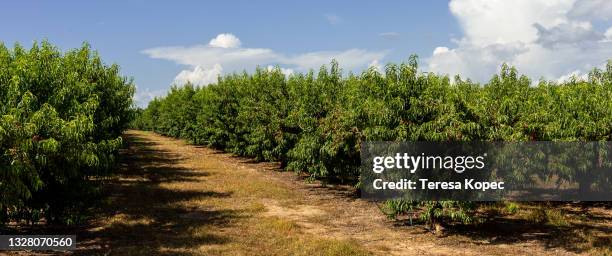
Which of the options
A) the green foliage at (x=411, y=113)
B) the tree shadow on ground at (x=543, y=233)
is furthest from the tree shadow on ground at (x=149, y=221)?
the tree shadow on ground at (x=543, y=233)

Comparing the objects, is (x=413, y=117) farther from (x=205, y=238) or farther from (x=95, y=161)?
(x=95, y=161)

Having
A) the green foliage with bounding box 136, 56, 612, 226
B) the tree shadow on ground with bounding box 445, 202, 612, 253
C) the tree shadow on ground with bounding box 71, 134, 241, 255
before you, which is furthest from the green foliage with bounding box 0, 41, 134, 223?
the tree shadow on ground with bounding box 445, 202, 612, 253

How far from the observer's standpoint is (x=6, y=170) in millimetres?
10516

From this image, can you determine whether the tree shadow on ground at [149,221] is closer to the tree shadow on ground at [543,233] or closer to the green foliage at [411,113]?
the green foliage at [411,113]

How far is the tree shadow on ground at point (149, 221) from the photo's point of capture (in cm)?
1461

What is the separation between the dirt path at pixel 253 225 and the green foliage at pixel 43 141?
5.85ft

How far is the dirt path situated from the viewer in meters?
14.5

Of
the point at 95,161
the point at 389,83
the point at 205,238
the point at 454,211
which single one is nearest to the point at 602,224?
the point at 454,211

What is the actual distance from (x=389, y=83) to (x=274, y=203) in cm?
898

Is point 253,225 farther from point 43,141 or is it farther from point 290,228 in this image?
point 43,141

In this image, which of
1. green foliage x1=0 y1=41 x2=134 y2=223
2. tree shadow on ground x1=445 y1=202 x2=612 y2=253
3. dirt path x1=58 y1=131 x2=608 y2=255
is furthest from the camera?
tree shadow on ground x1=445 y1=202 x2=612 y2=253

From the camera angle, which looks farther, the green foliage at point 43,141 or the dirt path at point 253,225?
the dirt path at point 253,225

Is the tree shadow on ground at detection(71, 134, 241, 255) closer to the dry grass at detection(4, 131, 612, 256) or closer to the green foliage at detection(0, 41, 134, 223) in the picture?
the dry grass at detection(4, 131, 612, 256)

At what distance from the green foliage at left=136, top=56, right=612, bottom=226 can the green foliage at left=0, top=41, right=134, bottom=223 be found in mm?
8726
